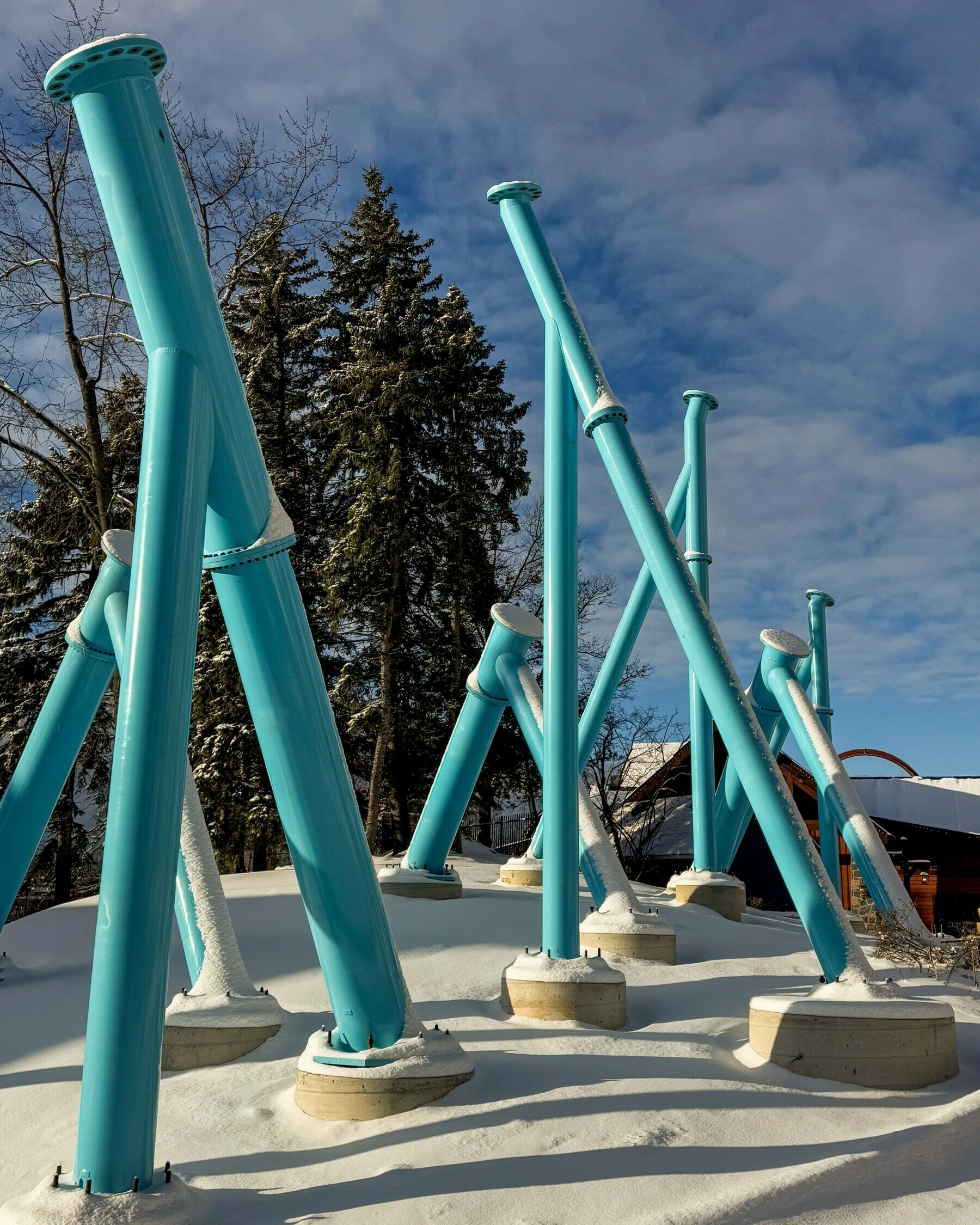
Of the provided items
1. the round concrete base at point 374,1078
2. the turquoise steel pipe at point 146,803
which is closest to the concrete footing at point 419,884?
the round concrete base at point 374,1078

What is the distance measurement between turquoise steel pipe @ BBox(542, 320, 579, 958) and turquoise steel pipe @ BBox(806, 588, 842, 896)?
7436mm

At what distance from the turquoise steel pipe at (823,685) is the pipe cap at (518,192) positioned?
796cm

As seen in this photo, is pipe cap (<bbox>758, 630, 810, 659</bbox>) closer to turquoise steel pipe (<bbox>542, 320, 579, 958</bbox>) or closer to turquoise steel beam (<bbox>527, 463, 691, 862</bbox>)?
turquoise steel beam (<bbox>527, 463, 691, 862</bbox>)

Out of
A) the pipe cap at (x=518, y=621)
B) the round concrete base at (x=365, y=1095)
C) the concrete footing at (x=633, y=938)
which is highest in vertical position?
the pipe cap at (x=518, y=621)

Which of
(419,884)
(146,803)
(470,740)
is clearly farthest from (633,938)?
(146,803)

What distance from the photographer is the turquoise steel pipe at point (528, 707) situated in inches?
333

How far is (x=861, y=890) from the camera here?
44.5ft

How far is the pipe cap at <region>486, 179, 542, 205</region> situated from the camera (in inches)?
293

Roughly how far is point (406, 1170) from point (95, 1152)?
1.15 metres

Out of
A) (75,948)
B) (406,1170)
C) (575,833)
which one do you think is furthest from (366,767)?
(406,1170)

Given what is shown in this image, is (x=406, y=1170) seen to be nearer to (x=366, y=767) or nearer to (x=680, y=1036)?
(x=680, y=1036)

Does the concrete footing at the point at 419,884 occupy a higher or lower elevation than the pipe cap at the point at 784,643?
lower

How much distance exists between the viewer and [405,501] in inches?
870

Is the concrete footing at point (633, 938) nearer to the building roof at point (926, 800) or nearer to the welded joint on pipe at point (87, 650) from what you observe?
the welded joint on pipe at point (87, 650)
